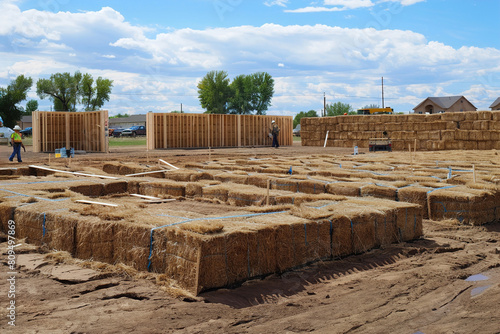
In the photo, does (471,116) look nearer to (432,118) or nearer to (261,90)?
(432,118)

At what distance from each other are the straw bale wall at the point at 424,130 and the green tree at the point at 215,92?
155ft

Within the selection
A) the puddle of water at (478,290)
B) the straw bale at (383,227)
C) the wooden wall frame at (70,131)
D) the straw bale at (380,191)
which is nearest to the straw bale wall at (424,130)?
the straw bale at (380,191)

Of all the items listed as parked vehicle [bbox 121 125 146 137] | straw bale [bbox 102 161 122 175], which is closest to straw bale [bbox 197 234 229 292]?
straw bale [bbox 102 161 122 175]

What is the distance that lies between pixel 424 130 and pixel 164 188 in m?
26.4

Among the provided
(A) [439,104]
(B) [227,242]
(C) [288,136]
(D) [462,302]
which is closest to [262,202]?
(B) [227,242]

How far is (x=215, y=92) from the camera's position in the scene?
282ft

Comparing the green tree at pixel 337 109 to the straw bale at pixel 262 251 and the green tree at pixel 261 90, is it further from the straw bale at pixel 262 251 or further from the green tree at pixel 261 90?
the straw bale at pixel 262 251

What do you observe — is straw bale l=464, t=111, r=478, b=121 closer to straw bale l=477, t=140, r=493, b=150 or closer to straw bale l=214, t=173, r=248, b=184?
straw bale l=477, t=140, r=493, b=150

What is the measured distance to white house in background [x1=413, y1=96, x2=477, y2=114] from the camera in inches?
3115

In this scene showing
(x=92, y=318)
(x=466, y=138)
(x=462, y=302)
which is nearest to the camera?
(x=92, y=318)

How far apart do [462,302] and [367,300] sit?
1.05 metres

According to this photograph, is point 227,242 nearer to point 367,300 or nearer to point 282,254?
point 282,254

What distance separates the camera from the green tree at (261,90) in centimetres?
8725

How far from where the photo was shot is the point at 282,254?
21.2 ft
